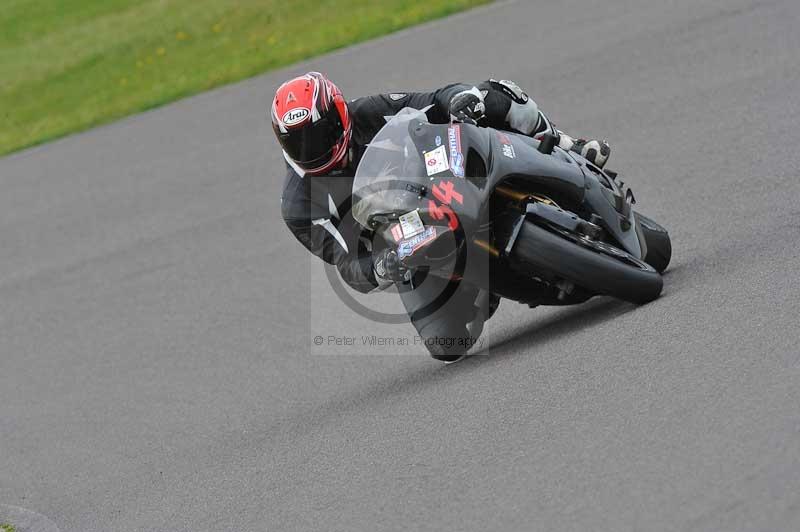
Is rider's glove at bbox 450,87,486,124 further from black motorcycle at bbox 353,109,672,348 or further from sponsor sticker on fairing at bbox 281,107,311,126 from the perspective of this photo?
sponsor sticker on fairing at bbox 281,107,311,126

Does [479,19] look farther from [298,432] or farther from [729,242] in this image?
[298,432]

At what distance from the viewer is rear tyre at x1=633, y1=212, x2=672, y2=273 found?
6.29 m

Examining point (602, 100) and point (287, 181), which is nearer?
point (287, 181)

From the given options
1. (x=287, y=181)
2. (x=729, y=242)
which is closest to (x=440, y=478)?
(x=287, y=181)

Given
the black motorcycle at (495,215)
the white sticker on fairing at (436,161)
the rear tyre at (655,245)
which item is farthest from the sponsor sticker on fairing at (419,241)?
the rear tyre at (655,245)

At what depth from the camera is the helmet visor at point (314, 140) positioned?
19.2 ft

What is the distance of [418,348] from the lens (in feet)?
23.7

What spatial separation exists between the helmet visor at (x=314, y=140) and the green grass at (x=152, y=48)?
8.63 meters

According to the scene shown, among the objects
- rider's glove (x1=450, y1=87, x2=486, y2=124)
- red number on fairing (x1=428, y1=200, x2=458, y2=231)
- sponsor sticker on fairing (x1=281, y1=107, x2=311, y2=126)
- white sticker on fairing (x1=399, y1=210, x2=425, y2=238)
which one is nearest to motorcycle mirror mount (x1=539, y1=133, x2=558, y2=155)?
rider's glove (x1=450, y1=87, x2=486, y2=124)

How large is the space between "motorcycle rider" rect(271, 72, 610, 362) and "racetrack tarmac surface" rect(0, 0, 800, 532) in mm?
268

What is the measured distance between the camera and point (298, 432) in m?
6.07

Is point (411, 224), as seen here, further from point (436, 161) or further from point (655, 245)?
point (655, 245)

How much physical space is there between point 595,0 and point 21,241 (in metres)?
6.47

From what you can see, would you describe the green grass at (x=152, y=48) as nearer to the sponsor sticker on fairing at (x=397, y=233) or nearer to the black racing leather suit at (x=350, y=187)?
the black racing leather suit at (x=350, y=187)
